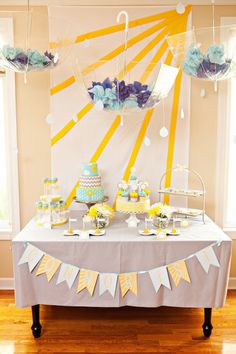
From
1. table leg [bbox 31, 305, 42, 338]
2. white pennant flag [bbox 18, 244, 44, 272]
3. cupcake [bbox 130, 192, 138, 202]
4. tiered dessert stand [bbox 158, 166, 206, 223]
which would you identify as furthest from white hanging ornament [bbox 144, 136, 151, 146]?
table leg [bbox 31, 305, 42, 338]

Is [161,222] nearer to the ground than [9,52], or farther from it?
nearer to the ground

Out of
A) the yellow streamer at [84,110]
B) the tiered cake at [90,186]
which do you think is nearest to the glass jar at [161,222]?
the tiered cake at [90,186]

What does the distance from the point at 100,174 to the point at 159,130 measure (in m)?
0.61

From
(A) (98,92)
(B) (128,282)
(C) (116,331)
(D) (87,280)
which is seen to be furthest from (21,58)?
(C) (116,331)

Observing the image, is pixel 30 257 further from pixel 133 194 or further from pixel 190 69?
pixel 190 69

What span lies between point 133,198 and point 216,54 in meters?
1.17

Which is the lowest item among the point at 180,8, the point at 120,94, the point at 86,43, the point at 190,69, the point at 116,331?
the point at 116,331

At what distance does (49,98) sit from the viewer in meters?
3.47

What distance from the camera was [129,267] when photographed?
9.24 ft

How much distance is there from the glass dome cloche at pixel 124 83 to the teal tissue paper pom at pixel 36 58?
24 centimetres

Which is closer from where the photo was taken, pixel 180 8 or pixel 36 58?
pixel 36 58

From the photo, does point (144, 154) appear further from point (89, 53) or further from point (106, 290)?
point (106, 290)

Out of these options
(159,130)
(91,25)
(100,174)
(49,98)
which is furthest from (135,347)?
(91,25)

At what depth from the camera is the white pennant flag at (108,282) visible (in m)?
2.80
